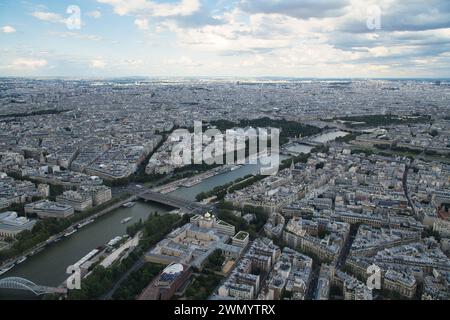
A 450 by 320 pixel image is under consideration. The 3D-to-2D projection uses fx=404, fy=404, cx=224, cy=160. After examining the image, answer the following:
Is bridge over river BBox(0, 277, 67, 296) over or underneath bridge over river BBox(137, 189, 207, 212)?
underneath

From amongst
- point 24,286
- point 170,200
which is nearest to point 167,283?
point 24,286

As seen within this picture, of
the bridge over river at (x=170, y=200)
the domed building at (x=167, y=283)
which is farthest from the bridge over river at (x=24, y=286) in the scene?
the bridge over river at (x=170, y=200)

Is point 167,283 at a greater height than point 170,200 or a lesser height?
lesser

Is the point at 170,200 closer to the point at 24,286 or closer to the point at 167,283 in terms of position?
the point at 167,283

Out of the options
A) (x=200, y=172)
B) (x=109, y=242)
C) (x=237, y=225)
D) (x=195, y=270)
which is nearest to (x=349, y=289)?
(x=195, y=270)

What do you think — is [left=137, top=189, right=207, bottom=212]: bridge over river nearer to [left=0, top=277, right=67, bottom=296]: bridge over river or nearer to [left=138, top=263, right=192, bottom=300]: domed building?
[left=138, top=263, right=192, bottom=300]: domed building

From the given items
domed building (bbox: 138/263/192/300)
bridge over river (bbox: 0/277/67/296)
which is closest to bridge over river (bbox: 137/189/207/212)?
domed building (bbox: 138/263/192/300)

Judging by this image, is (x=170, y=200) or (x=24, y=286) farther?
(x=170, y=200)

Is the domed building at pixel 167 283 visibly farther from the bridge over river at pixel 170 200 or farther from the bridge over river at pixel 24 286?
the bridge over river at pixel 170 200
